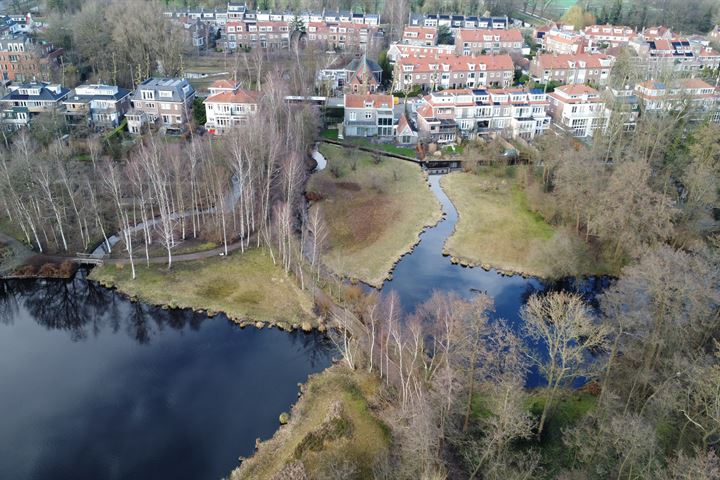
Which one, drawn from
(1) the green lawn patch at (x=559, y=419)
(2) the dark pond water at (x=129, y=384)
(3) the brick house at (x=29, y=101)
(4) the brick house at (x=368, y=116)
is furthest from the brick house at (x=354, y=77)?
(1) the green lawn patch at (x=559, y=419)

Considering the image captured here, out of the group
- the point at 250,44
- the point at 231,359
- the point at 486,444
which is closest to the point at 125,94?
the point at 250,44

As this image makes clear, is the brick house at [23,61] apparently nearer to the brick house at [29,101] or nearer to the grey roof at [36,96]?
the grey roof at [36,96]

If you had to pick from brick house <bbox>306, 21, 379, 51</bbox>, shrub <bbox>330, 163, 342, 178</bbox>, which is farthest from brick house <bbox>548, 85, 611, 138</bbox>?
brick house <bbox>306, 21, 379, 51</bbox>

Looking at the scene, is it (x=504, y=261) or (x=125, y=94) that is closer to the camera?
(x=504, y=261)

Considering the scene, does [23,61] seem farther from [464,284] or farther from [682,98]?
[682,98]

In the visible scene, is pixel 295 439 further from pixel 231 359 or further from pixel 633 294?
pixel 633 294
